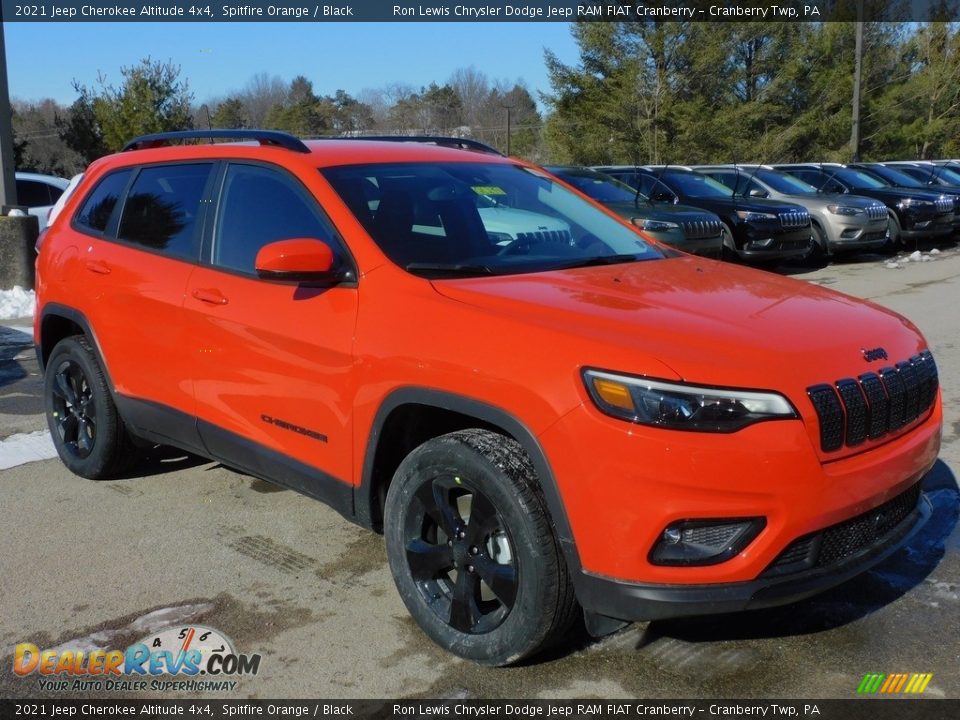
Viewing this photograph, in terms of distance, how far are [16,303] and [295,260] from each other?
8193 millimetres

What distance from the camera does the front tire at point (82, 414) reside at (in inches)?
194

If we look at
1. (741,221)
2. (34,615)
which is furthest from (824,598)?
(741,221)

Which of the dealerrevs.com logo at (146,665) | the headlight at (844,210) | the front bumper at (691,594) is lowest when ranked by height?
the dealerrevs.com logo at (146,665)

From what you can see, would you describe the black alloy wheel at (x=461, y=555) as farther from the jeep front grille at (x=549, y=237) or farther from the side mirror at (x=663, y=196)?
the side mirror at (x=663, y=196)

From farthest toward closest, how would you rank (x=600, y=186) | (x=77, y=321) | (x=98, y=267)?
(x=600, y=186)
(x=77, y=321)
(x=98, y=267)

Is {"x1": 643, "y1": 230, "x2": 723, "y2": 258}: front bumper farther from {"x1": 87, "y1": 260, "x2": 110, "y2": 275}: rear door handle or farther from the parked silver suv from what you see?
{"x1": 87, "y1": 260, "x2": 110, "y2": 275}: rear door handle

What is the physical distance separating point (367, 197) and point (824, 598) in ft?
7.68

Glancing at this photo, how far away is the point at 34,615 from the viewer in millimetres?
3689

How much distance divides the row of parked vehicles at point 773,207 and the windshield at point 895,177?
3.8 inches

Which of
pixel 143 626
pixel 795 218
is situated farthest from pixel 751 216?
pixel 143 626

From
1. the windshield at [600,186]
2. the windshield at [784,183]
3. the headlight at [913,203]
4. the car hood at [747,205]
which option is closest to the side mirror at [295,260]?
the windshield at [600,186]

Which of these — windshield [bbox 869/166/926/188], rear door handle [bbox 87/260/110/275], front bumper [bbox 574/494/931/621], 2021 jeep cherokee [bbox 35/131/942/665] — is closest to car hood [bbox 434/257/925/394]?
2021 jeep cherokee [bbox 35/131/942/665]

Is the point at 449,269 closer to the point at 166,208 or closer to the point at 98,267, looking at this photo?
the point at 166,208

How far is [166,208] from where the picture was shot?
15.2ft
